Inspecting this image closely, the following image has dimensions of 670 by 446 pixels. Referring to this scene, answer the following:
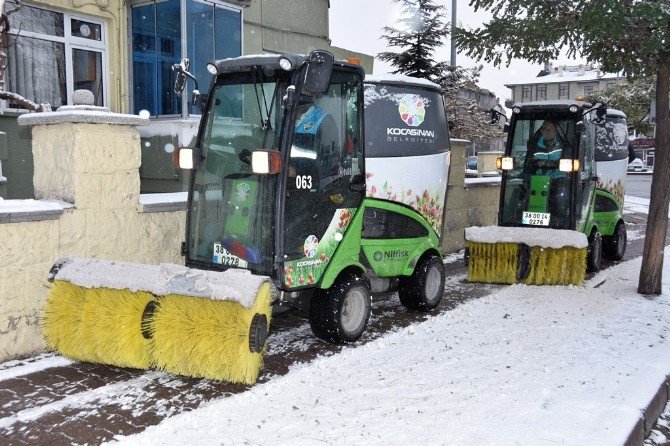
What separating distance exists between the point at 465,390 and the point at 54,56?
329 inches

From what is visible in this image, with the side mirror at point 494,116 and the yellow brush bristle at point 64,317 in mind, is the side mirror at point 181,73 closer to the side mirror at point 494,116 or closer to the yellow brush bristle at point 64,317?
the yellow brush bristle at point 64,317

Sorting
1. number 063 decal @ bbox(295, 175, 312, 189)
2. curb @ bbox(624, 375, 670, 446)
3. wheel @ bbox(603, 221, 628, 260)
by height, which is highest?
number 063 decal @ bbox(295, 175, 312, 189)

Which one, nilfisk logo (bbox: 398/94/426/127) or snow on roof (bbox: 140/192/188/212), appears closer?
snow on roof (bbox: 140/192/188/212)

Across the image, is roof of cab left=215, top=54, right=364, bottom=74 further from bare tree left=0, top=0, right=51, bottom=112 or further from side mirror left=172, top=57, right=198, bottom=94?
bare tree left=0, top=0, right=51, bottom=112

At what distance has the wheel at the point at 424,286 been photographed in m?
6.54

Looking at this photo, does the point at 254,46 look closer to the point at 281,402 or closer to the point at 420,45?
the point at 420,45

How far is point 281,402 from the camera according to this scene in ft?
13.7

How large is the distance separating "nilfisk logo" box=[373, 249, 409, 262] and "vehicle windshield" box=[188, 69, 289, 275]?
1456mm

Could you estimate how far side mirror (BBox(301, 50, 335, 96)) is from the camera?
15.4 feet

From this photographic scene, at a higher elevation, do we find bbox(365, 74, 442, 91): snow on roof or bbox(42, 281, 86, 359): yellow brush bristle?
bbox(365, 74, 442, 91): snow on roof

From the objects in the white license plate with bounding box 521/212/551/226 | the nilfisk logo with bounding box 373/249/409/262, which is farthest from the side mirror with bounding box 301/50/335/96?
the white license plate with bounding box 521/212/551/226

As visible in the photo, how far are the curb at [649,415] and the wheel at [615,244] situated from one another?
239 inches

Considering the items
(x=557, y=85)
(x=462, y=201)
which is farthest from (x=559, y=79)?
(x=462, y=201)

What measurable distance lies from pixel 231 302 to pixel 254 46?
9.86m
